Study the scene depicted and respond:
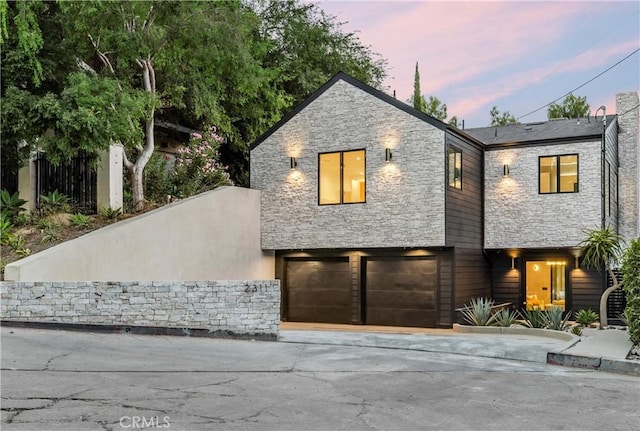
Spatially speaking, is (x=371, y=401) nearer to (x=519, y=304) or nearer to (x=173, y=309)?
(x=173, y=309)

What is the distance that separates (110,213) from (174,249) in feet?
6.41

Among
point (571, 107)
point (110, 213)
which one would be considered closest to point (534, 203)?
point (110, 213)

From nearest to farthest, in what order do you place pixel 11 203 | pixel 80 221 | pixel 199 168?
pixel 80 221, pixel 11 203, pixel 199 168

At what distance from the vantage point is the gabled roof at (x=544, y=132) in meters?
18.1

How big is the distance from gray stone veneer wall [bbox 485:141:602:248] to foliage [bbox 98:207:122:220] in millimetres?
11235

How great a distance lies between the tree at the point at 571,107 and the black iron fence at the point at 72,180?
29.0 m

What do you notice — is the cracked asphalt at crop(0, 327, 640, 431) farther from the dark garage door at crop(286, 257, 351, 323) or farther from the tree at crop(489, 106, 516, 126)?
the tree at crop(489, 106, 516, 126)

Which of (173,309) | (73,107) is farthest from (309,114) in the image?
(173,309)

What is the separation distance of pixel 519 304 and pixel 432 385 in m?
12.5

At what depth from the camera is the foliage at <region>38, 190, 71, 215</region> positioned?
15875mm

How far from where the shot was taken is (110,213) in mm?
15883

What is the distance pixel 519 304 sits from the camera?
19125 mm

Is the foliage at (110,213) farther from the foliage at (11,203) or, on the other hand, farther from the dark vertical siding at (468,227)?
the dark vertical siding at (468,227)

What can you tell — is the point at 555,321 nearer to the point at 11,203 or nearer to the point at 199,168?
the point at 199,168
